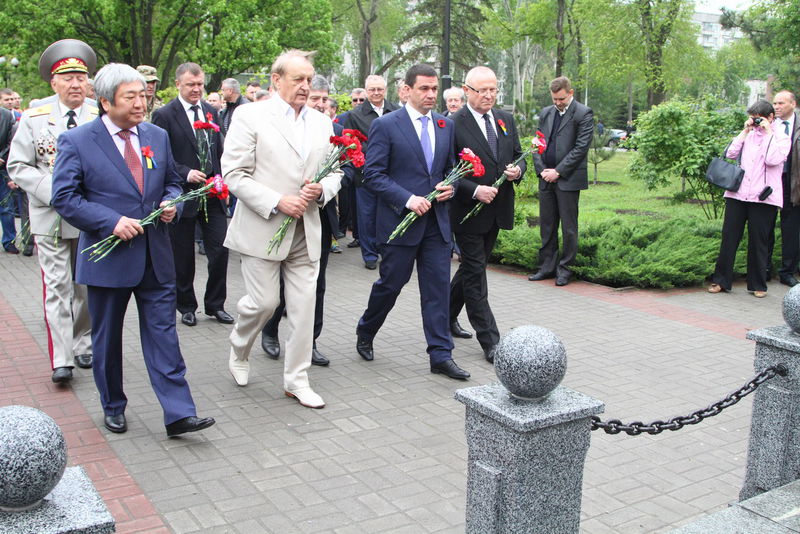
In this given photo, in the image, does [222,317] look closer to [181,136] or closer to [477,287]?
[181,136]

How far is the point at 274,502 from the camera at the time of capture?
4.16 m

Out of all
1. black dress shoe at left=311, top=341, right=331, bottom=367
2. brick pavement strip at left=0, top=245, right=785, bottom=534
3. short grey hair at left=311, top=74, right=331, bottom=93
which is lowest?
brick pavement strip at left=0, top=245, right=785, bottom=534

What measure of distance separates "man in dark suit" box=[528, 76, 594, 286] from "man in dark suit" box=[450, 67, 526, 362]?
3.21m

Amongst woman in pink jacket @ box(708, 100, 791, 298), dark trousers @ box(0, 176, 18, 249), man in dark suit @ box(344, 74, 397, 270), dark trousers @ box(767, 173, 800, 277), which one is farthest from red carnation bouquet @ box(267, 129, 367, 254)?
dark trousers @ box(0, 176, 18, 249)

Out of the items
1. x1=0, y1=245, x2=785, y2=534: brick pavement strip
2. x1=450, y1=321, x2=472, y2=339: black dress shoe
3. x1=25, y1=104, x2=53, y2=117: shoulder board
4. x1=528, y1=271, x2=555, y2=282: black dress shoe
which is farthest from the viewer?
x1=528, y1=271, x2=555, y2=282: black dress shoe

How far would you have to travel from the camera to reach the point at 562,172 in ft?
32.5

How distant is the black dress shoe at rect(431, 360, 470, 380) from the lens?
6.18 metres

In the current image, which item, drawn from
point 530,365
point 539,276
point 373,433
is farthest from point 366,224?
point 530,365

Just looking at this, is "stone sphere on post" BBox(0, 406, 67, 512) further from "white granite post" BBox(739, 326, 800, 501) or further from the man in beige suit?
"white granite post" BBox(739, 326, 800, 501)

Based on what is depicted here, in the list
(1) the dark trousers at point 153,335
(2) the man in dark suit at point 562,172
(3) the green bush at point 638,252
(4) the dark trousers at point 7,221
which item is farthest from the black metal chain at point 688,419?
(4) the dark trousers at point 7,221

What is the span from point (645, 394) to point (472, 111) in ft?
8.52

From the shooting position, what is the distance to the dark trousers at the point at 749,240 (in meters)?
9.38

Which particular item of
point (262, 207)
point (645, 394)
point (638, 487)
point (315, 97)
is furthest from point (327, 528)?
point (315, 97)

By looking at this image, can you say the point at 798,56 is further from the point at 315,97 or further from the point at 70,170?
the point at 70,170
